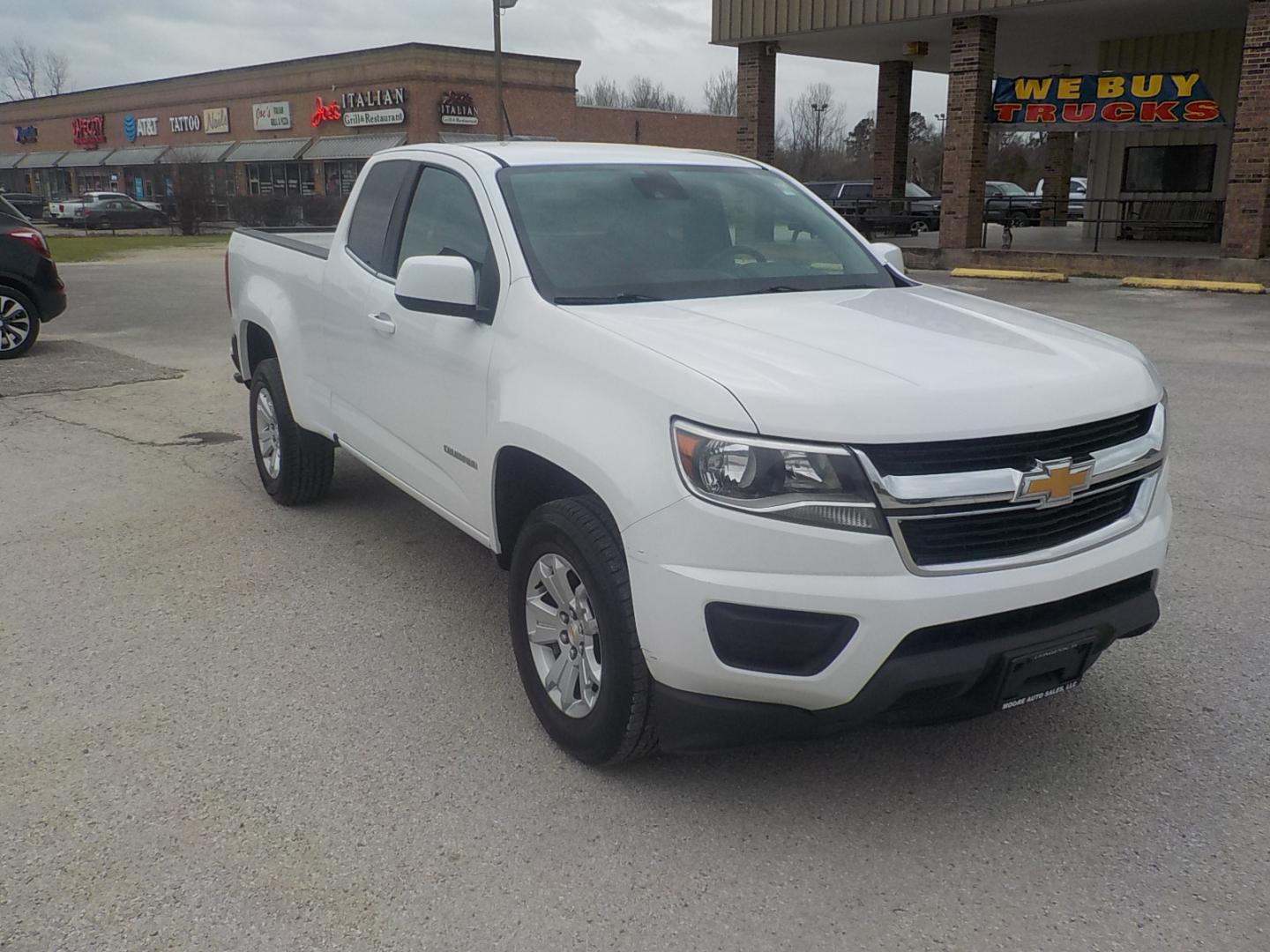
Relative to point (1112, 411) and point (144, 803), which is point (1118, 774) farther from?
point (144, 803)

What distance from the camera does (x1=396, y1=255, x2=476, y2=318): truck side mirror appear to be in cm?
366

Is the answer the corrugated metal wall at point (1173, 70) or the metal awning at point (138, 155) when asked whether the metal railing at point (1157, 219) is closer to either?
the corrugated metal wall at point (1173, 70)

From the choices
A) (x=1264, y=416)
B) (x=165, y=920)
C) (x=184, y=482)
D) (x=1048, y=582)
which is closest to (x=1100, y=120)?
(x=1264, y=416)

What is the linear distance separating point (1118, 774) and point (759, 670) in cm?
133

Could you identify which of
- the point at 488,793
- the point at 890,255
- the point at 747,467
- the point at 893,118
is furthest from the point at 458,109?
the point at 747,467

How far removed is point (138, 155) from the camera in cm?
5941

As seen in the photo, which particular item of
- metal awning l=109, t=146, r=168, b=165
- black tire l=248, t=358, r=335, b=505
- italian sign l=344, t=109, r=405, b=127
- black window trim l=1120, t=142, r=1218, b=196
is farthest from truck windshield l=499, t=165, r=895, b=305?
metal awning l=109, t=146, r=168, b=165

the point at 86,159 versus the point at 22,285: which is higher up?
the point at 86,159

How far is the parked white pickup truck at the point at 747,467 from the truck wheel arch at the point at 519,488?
1cm

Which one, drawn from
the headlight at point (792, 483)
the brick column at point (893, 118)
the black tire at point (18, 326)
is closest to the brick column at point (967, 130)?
the brick column at point (893, 118)

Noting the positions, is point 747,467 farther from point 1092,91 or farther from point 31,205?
point 31,205

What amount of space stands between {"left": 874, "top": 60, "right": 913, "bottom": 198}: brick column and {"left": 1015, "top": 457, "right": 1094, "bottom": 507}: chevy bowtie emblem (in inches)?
961

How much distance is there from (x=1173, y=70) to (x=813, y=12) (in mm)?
8142

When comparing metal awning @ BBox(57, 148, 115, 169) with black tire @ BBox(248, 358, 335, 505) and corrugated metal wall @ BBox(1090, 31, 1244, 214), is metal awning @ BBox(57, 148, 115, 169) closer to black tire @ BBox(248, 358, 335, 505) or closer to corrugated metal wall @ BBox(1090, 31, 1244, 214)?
corrugated metal wall @ BBox(1090, 31, 1244, 214)
